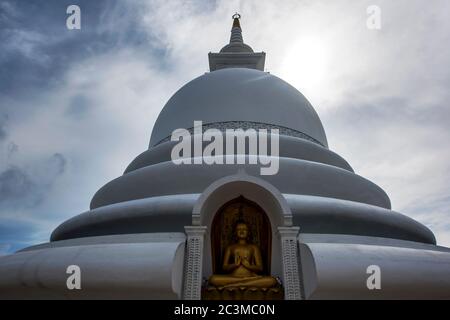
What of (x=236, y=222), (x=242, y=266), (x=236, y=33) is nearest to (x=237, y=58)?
(x=236, y=33)

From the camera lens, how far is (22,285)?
5305mm

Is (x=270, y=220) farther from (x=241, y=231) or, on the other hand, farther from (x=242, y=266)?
(x=242, y=266)

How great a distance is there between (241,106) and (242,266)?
5.92 metres

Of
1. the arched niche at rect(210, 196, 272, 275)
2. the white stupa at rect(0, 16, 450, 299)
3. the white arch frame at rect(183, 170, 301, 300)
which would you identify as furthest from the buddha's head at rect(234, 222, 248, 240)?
the white arch frame at rect(183, 170, 301, 300)

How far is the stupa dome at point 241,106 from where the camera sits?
407 inches

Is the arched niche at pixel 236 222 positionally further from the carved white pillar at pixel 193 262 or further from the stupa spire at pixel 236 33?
the stupa spire at pixel 236 33

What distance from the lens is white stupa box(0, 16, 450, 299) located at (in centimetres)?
485

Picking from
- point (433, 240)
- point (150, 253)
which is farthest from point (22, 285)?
point (433, 240)

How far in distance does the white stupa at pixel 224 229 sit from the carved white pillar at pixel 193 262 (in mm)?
15

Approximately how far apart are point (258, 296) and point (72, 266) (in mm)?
2752

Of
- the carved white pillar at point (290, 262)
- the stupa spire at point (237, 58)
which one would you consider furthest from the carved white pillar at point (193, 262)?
the stupa spire at point (237, 58)

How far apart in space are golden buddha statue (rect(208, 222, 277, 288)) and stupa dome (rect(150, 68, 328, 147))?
4740 mm

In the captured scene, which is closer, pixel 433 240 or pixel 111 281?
pixel 111 281
